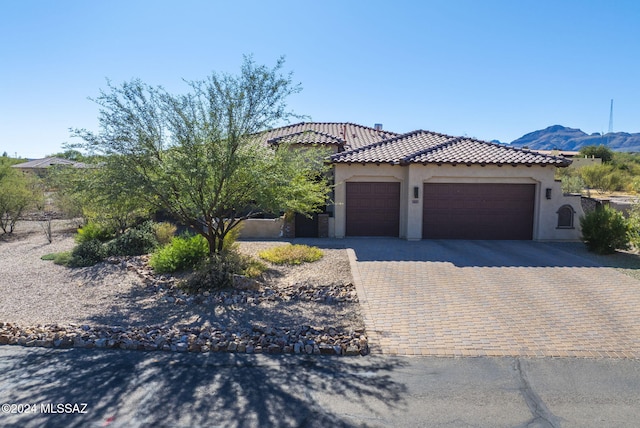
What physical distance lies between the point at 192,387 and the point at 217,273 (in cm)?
449

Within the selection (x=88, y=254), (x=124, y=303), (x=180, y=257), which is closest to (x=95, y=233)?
(x=88, y=254)

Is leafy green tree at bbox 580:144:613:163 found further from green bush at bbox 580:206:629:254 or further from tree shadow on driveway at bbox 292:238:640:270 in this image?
tree shadow on driveway at bbox 292:238:640:270

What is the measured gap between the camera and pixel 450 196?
16.9 m

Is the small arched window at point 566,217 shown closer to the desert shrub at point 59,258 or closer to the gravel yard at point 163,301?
the gravel yard at point 163,301

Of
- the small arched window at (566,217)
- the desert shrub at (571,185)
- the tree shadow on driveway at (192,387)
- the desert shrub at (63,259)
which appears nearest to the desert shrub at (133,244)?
the desert shrub at (63,259)

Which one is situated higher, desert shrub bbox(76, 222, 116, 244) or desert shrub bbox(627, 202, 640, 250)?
desert shrub bbox(627, 202, 640, 250)

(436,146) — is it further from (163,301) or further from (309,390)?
(309,390)

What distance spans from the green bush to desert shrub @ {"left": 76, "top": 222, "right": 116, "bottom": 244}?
55.1 feet

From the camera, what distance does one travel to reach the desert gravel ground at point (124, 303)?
26.5 ft

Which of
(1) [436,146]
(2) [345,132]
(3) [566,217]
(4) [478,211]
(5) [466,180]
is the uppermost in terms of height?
(2) [345,132]

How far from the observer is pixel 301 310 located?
8.66 m

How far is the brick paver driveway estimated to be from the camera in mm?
6945

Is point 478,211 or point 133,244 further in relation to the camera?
point 478,211

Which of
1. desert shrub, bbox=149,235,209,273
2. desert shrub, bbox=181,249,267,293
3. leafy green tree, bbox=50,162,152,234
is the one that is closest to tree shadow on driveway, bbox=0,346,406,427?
Result: desert shrub, bbox=181,249,267,293
